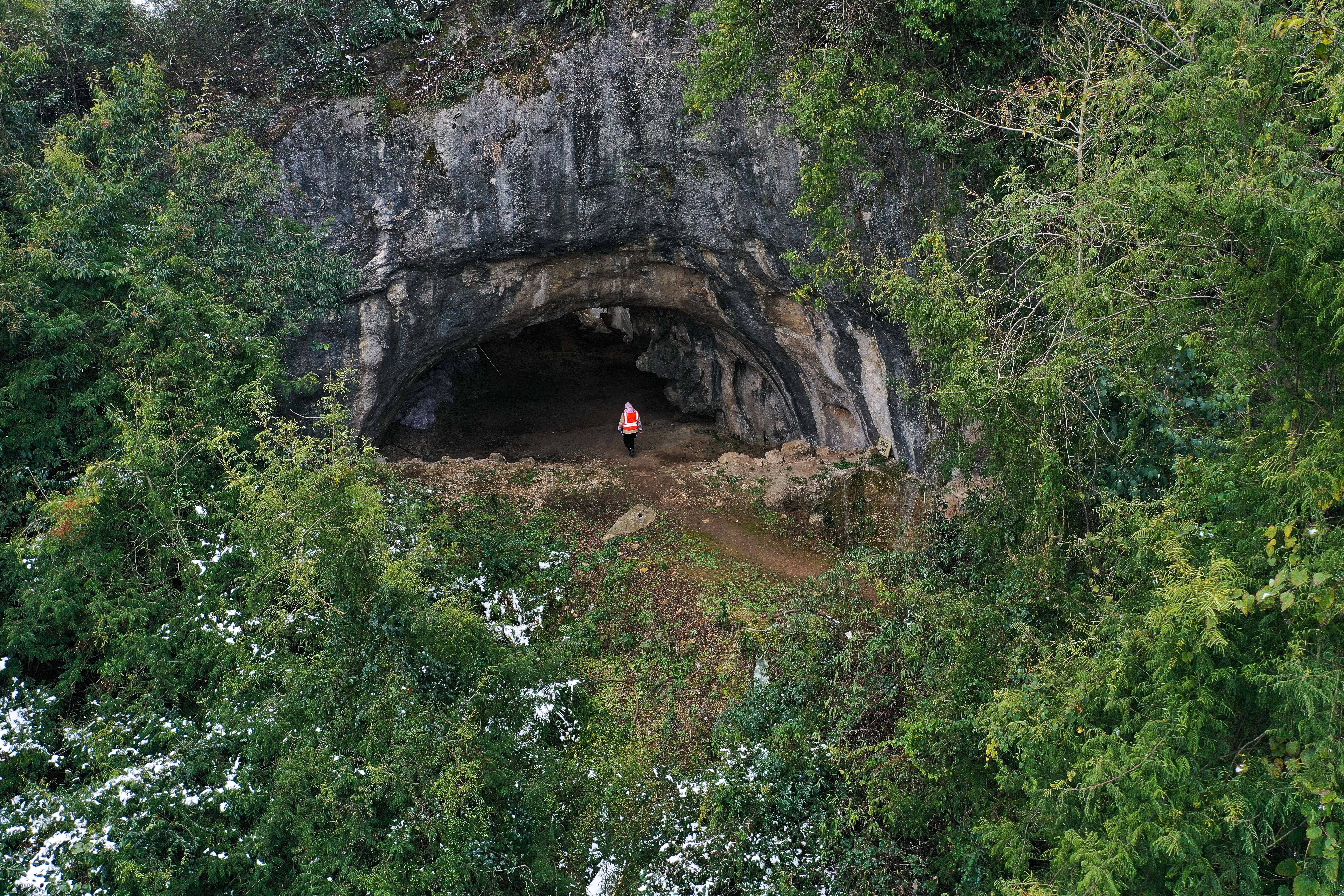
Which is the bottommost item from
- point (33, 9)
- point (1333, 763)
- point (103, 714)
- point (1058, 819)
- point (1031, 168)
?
point (103, 714)

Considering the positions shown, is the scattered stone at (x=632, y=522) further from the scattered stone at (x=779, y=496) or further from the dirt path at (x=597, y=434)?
the scattered stone at (x=779, y=496)

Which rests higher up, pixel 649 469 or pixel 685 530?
pixel 685 530

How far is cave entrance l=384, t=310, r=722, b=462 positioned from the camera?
19.5 meters

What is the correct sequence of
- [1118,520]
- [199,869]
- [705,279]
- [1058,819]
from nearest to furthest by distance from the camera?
[1058,819]
[1118,520]
[199,869]
[705,279]

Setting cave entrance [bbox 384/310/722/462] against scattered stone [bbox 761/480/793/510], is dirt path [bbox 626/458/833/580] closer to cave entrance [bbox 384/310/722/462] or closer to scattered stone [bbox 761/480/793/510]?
→ scattered stone [bbox 761/480/793/510]

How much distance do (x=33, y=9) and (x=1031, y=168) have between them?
47.9ft

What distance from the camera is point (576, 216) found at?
14.9 meters

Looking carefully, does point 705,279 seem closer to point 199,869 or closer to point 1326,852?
point 199,869

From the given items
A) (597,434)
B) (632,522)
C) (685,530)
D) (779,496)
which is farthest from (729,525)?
(597,434)

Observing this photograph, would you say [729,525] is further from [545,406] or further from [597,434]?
[545,406]

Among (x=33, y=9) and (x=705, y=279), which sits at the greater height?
(x=33, y=9)

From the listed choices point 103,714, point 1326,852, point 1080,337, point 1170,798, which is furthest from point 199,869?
point 1080,337

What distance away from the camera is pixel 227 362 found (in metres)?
10.3

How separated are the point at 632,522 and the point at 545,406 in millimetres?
10295
